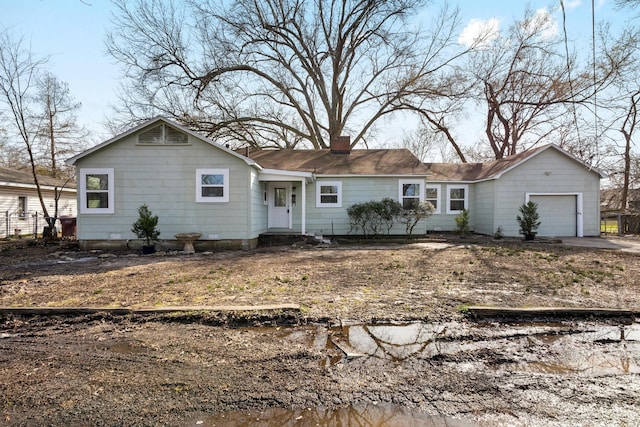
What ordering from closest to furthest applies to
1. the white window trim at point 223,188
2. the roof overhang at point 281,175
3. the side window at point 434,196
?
the white window trim at point 223,188, the roof overhang at point 281,175, the side window at point 434,196

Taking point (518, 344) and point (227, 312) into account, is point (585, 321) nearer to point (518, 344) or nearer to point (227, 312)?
point (518, 344)

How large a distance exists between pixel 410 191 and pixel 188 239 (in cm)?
907

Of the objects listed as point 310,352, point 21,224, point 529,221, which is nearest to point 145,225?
point 310,352

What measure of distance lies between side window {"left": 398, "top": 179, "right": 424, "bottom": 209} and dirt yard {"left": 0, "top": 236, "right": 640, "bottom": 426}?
782 centimetres

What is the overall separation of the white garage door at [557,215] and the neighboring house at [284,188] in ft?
0.15

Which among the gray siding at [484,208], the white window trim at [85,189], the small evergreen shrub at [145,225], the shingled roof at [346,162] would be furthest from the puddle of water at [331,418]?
the gray siding at [484,208]

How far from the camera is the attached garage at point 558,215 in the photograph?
1617 centimetres

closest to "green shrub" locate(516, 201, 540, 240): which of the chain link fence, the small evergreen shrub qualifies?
the small evergreen shrub

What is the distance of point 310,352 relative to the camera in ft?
11.9

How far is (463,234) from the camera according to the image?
16.4 metres

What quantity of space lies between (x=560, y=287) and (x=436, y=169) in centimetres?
1355

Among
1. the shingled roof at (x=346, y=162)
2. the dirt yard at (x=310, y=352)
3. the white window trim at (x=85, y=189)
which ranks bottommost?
the dirt yard at (x=310, y=352)

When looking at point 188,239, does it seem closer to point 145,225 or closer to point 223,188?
point 145,225

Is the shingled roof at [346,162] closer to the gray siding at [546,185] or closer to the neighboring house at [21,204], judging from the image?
the gray siding at [546,185]
